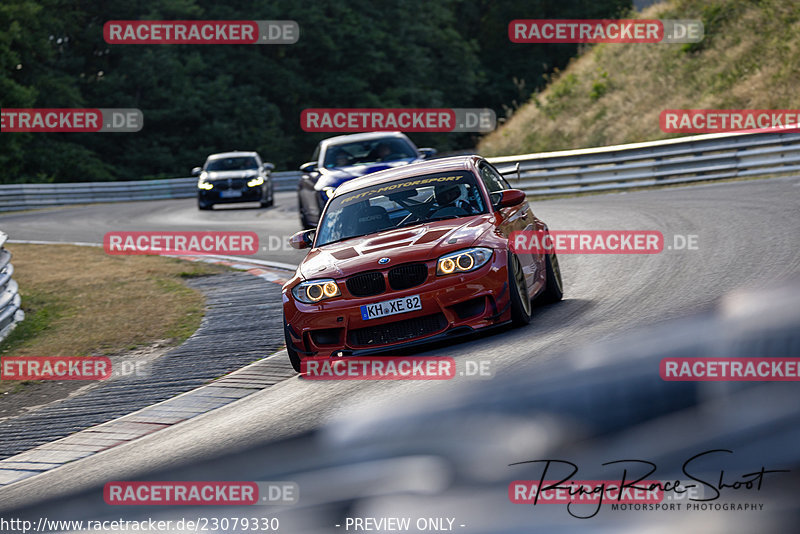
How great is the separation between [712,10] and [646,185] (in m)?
12.1

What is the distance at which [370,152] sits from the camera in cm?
1667

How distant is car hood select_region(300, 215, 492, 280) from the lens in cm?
769

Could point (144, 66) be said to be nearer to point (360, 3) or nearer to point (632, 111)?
point (360, 3)

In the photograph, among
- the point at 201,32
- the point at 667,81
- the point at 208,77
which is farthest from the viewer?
the point at 208,77

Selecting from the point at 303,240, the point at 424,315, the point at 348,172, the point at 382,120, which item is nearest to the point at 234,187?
the point at 348,172

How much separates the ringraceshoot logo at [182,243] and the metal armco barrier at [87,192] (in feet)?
49.0

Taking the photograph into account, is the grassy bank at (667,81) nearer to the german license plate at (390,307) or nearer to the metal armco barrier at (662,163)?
the metal armco barrier at (662,163)

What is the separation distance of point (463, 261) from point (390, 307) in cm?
63

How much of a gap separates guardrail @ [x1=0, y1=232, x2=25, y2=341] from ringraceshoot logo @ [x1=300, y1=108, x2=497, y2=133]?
38727 millimetres

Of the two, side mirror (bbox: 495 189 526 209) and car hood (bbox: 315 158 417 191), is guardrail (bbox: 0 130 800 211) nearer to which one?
car hood (bbox: 315 158 417 191)

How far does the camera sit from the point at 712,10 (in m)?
31.0

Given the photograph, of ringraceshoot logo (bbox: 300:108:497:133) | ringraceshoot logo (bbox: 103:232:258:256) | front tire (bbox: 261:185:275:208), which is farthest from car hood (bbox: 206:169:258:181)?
ringraceshoot logo (bbox: 300:108:497:133)

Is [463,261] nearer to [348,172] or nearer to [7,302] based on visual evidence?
[7,302]

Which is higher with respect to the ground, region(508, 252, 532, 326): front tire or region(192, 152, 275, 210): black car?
region(192, 152, 275, 210): black car
